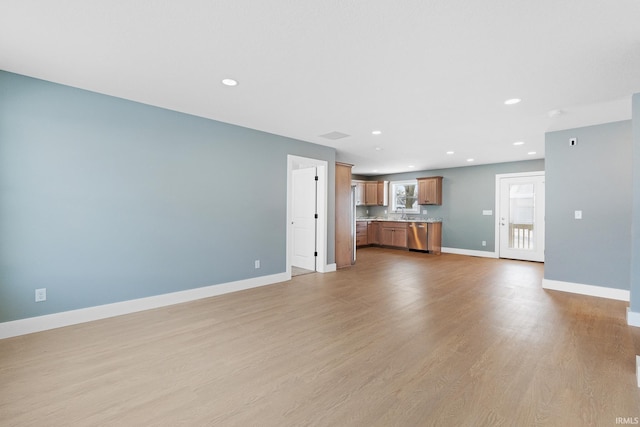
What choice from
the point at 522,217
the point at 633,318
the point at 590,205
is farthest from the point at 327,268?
the point at 522,217

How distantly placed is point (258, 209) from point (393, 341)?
9.51 feet

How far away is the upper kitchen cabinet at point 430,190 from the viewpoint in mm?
8641

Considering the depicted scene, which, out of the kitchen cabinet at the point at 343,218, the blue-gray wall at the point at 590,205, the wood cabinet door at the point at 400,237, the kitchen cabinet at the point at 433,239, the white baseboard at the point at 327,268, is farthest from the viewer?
the wood cabinet door at the point at 400,237

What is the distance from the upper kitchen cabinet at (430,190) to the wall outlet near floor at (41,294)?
28.3 feet

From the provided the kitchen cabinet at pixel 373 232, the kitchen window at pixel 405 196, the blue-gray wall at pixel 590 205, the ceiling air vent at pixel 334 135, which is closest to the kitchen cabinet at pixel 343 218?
the ceiling air vent at pixel 334 135

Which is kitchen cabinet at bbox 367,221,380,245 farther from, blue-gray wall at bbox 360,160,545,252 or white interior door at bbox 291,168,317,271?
white interior door at bbox 291,168,317,271

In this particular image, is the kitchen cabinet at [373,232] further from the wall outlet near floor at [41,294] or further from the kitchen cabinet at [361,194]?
the wall outlet near floor at [41,294]

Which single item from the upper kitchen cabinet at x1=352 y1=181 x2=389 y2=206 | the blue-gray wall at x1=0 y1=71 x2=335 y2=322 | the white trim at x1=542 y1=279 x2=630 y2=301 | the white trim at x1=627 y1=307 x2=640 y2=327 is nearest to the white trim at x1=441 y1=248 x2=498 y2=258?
the upper kitchen cabinet at x1=352 y1=181 x2=389 y2=206

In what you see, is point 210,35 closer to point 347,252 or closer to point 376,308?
point 376,308

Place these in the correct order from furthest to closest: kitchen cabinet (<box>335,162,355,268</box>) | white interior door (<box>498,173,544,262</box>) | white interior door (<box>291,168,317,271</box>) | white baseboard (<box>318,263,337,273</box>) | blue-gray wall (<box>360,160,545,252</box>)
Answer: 1. blue-gray wall (<box>360,160,545,252</box>)
2. white interior door (<box>498,173,544,262</box>)
3. kitchen cabinet (<box>335,162,355,268</box>)
4. white interior door (<box>291,168,317,271</box>)
5. white baseboard (<box>318,263,337,273</box>)

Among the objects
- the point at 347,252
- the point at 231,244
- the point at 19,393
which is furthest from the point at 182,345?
the point at 347,252

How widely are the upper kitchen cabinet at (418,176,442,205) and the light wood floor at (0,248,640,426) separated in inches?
199

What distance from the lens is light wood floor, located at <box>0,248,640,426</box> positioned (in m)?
1.72

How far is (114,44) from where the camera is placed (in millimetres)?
2266
